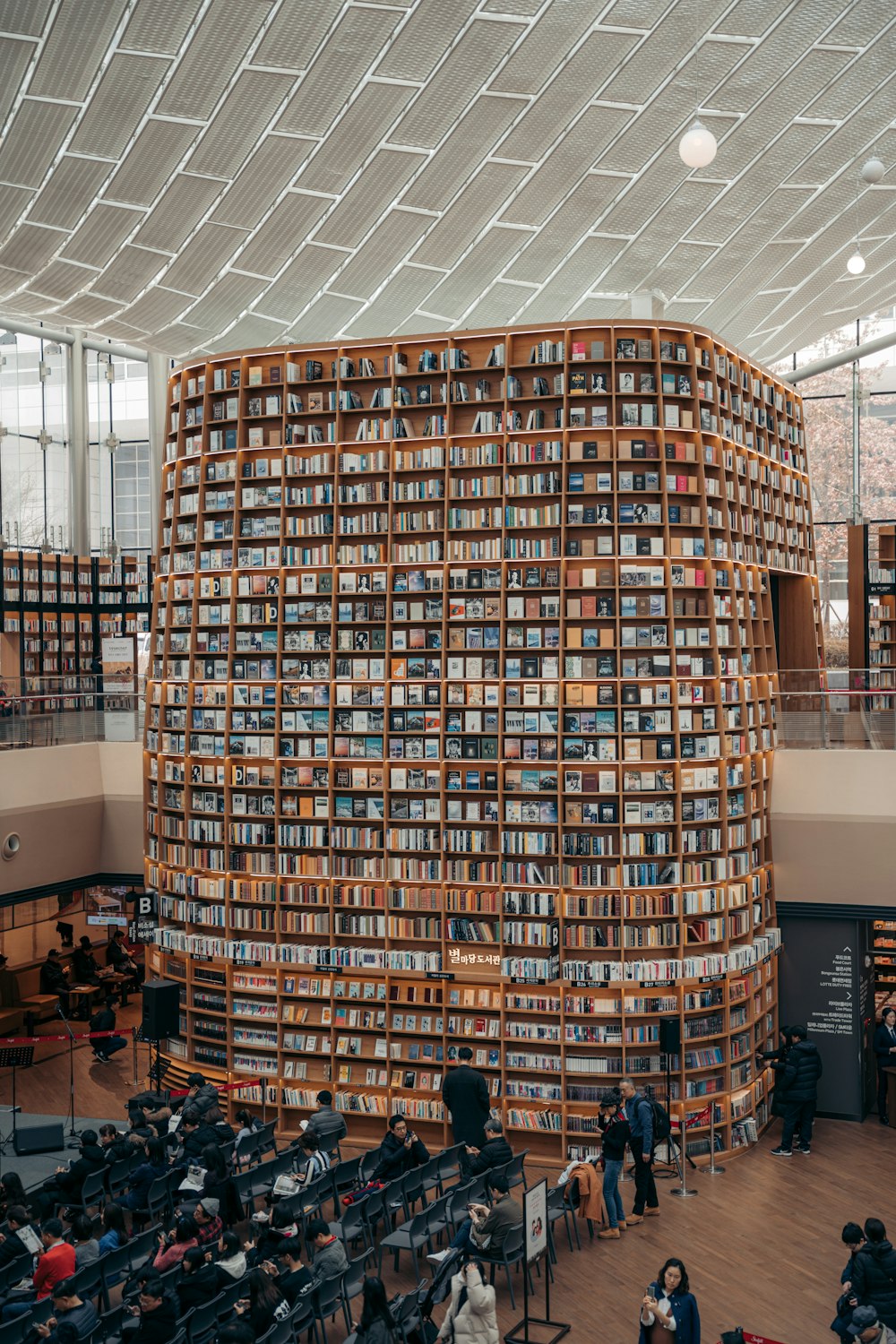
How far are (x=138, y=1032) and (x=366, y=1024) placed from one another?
2424 mm

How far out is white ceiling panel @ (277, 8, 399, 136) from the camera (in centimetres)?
1132

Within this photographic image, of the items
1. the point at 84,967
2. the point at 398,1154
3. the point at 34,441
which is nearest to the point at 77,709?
the point at 84,967

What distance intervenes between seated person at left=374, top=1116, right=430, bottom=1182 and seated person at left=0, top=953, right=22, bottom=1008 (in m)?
8.64

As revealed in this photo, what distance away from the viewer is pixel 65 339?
25.5 meters

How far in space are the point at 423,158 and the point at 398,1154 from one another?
1013cm

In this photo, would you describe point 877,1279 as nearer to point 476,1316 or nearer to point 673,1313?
point 673,1313

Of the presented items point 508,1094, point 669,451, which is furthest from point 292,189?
point 508,1094

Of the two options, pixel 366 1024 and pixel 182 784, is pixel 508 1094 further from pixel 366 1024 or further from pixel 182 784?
pixel 182 784

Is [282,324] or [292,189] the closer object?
[292,189]

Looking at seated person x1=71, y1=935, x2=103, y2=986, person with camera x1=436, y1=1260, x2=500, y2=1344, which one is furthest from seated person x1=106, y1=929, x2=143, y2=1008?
person with camera x1=436, y1=1260, x2=500, y2=1344

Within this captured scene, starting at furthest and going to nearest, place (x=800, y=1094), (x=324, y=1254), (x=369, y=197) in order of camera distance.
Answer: (x=369, y=197)
(x=800, y=1094)
(x=324, y=1254)

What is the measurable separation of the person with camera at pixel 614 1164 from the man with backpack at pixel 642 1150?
0.54ft

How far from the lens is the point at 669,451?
11.7 metres

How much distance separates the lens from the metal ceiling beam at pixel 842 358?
2248 cm
